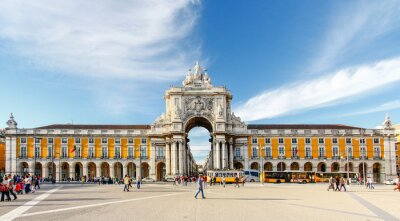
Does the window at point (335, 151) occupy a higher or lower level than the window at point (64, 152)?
lower

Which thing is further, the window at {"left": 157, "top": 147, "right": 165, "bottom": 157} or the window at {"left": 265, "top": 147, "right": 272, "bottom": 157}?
the window at {"left": 265, "top": 147, "right": 272, "bottom": 157}

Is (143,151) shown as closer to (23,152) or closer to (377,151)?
(23,152)

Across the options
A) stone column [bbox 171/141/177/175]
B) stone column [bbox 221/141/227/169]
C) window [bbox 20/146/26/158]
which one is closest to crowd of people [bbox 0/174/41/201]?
stone column [bbox 171/141/177/175]

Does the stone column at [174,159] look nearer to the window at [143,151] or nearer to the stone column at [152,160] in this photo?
the stone column at [152,160]

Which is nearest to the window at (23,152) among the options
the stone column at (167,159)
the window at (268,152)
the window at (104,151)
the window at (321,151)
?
the window at (104,151)

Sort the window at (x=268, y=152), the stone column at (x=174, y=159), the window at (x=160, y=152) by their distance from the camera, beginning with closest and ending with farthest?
the stone column at (x=174, y=159)
the window at (x=160, y=152)
the window at (x=268, y=152)

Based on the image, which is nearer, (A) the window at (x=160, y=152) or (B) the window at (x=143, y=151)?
(A) the window at (x=160, y=152)

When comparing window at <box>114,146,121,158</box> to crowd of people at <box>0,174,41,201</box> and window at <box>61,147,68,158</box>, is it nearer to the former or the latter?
window at <box>61,147,68,158</box>

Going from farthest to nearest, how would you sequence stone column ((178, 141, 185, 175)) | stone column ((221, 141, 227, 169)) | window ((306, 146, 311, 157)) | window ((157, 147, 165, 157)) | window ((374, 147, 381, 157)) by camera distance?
window ((374, 147, 381, 157)) < window ((306, 146, 311, 157)) < window ((157, 147, 165, 157)) < stone column ((221, 141, 227, 169)) < stone column ((178, 141, 185, 175))

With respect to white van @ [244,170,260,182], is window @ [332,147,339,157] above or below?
above

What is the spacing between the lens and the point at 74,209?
2341 centimetres

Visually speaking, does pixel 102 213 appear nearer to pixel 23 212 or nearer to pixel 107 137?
pixel 23 212

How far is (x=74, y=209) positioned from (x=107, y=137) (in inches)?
3044

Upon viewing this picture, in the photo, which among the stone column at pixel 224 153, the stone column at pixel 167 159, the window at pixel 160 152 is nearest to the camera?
the stone column at pixel 224 153
